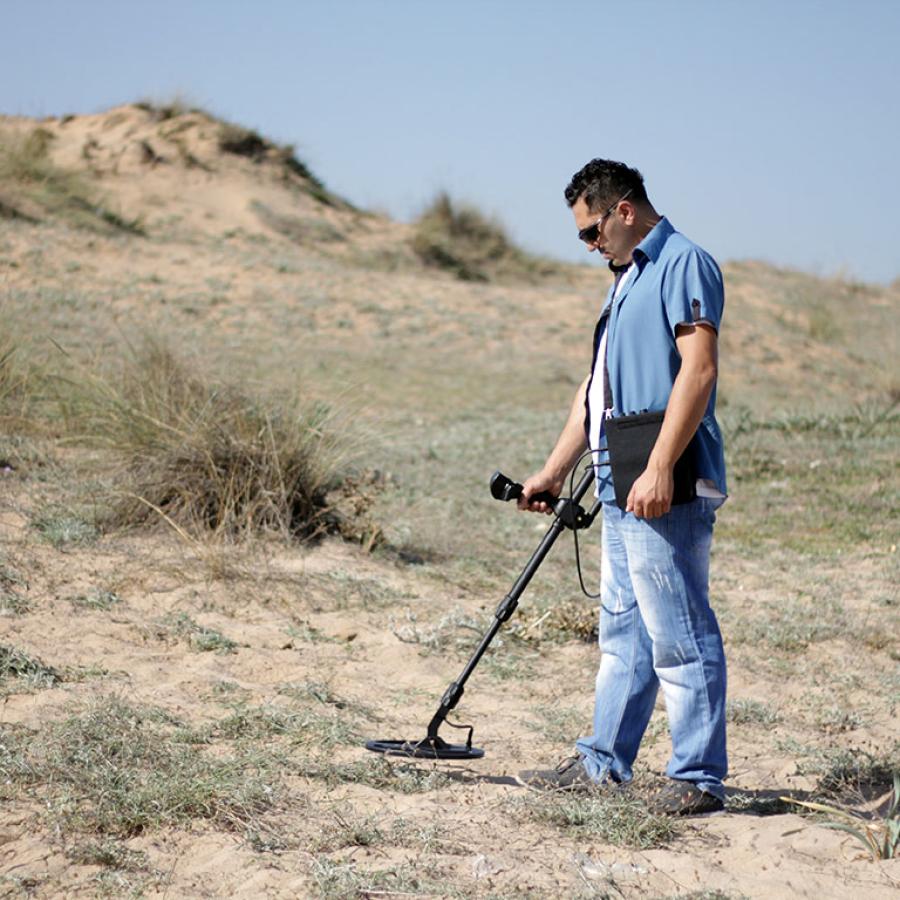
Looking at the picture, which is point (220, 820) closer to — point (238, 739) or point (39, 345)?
point (238, 739)

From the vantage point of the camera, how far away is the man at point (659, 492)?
333cm

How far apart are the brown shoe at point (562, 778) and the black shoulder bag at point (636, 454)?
2.69 ft

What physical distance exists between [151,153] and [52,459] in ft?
52.7

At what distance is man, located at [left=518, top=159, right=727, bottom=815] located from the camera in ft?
10.9

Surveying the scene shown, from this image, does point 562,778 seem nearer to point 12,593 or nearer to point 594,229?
point 594,229

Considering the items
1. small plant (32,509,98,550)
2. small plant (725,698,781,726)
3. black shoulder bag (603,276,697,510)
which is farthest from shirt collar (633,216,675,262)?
small plant (32,509,98,550)

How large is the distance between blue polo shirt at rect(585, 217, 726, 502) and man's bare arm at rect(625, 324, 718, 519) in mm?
62

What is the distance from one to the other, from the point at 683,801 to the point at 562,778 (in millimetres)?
Result: 383

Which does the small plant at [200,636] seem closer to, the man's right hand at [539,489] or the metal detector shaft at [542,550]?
the metal detector shaft at [542,550]

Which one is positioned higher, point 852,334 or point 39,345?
point 852,334

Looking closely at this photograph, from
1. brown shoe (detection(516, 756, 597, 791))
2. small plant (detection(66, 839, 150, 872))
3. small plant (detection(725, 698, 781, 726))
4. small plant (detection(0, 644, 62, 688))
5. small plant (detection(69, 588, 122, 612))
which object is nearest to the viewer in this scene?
small plant (detection(66, 839, 150, 872))

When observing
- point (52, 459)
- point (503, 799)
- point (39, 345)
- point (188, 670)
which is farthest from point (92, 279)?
point (503, 799)

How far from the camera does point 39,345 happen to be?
824 cm

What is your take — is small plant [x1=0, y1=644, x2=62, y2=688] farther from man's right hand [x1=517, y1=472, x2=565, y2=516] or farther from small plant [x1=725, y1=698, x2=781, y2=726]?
small plant [x1=725, y1=698, x2=781, y2=726]
